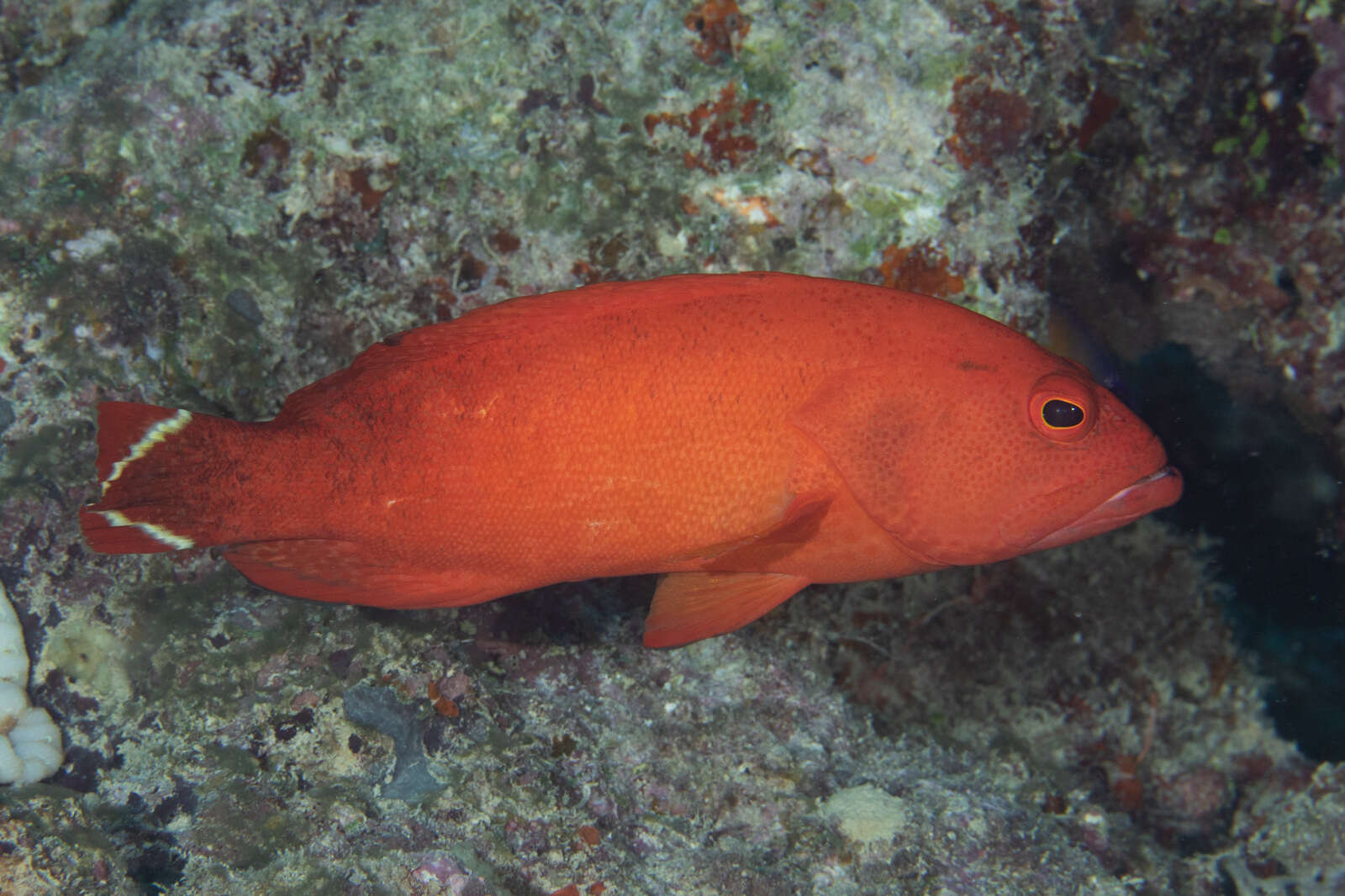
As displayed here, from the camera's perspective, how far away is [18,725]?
282 centimetres

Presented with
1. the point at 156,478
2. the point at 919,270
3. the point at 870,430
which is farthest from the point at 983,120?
the point at 156,478

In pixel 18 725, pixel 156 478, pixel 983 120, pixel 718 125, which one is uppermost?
pixel 983 120

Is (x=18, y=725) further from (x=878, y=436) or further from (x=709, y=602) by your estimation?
(x=878, y=436)

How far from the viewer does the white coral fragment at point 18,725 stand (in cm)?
276

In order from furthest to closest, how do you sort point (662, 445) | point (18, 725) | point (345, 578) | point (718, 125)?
point (718, 125) → point (18, 725) → point (345, 578) → point (662, 445)

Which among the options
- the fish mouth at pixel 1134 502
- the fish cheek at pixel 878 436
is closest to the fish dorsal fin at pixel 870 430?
the fish cheek at pixel 878 436

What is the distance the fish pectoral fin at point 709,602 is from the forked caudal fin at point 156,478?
1524mm

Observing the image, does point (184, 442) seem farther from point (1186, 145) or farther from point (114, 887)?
point (1186, 145)

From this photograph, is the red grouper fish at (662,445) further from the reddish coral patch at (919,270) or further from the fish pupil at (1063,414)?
the reddish coral patch at (919,270)

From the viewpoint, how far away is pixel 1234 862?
12.6ft

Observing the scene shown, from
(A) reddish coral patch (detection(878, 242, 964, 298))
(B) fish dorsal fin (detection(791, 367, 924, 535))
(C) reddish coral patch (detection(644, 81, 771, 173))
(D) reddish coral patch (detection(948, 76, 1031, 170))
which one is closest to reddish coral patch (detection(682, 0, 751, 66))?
(C) reddish coral patch (detection(644, 81, 771, 173))

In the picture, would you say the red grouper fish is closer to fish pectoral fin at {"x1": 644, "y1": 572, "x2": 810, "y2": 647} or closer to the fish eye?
the fish eye

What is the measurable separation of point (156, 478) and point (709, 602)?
197 cm

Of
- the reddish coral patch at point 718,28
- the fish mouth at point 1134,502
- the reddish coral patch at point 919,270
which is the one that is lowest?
the fish mouth at point 1134,502
